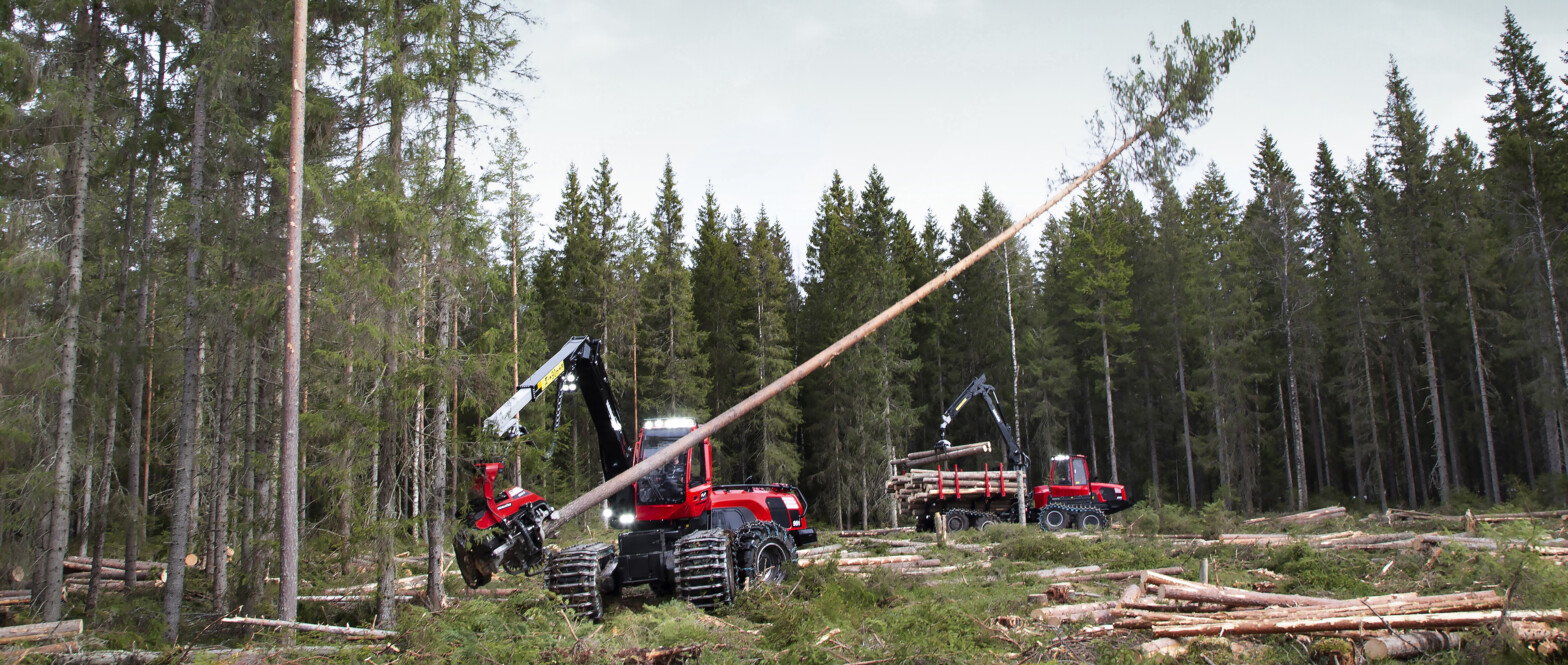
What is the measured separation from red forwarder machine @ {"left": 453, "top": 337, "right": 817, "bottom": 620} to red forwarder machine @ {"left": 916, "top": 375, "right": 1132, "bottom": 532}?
41.2ft

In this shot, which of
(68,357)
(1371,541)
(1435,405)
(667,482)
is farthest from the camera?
(1435,405)

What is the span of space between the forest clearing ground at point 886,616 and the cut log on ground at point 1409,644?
0.21 meters

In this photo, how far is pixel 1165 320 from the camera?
3744 centimetres

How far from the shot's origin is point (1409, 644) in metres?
7.17

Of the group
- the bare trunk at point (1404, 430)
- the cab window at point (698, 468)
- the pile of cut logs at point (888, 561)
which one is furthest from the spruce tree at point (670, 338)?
the bare trunk at point (1404, 430)

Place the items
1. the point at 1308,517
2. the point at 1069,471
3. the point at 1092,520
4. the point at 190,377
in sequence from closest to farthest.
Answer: the point at 190,377, the point at 1308,517, the point at 1092,520, the point at 1069,471

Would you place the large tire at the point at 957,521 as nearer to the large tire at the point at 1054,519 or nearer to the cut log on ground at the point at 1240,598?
the large tire at the point at 1054,519

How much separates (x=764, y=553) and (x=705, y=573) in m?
1.58

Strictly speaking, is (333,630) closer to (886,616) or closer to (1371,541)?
(886,616)

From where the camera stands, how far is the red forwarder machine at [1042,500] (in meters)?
24.8

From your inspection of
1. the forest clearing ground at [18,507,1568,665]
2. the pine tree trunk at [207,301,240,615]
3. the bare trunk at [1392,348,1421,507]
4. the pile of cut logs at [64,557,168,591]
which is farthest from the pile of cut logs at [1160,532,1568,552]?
the pile of cut logs at [64,557,168,591]

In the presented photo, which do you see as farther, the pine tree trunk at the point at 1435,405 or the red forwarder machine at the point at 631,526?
the pine tree trunk at the point at 1435,405

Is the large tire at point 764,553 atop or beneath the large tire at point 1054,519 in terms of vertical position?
atop

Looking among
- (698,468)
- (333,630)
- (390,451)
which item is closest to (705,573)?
(698,468)
